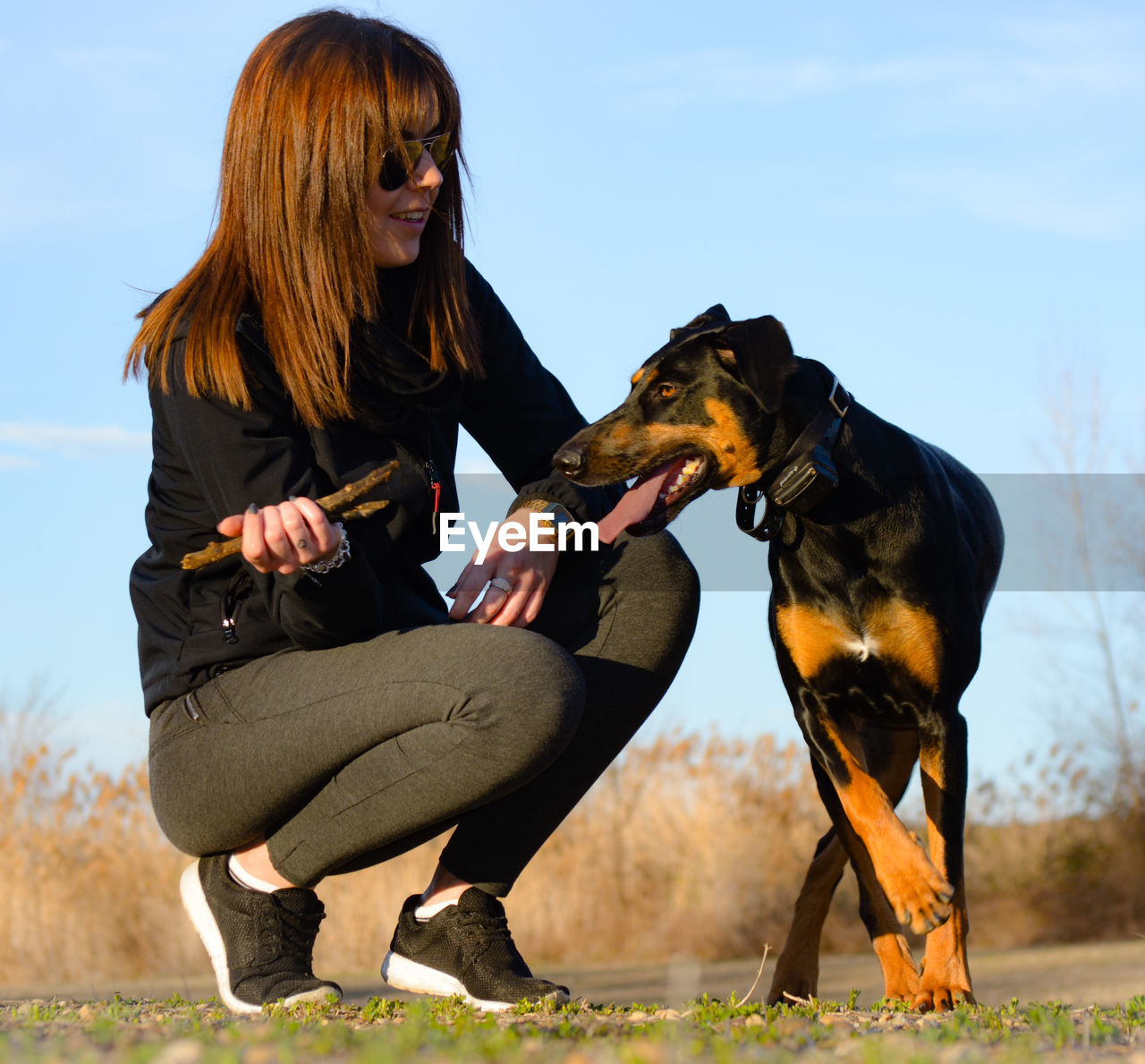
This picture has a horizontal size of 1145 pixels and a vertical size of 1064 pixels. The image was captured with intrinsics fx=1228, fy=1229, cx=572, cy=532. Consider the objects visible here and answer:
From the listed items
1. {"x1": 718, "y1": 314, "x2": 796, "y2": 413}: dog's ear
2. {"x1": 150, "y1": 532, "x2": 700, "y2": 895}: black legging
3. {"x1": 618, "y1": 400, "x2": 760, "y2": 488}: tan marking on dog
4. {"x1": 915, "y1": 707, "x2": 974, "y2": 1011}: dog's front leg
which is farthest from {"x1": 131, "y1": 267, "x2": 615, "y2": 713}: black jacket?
{"x1": 915, "y1": 707, "x2": 974, "y2": 1011}: dog's front leg

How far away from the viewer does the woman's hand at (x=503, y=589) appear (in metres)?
3.24

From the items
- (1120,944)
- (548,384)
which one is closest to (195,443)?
(548,384)

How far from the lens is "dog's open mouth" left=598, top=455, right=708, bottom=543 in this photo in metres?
3.51

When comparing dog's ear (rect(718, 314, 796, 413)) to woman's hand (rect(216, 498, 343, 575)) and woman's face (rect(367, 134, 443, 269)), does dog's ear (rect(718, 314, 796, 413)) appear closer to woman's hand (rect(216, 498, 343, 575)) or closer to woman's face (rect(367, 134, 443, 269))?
woman's face (rect(367, 134, 443, 269))

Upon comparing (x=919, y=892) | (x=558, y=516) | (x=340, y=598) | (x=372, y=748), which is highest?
(x=558, y=516)

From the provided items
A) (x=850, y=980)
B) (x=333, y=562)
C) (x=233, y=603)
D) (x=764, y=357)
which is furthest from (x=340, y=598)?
(x=850, y=980)

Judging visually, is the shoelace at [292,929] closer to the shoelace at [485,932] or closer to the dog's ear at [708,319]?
the shoelace at [485,932]

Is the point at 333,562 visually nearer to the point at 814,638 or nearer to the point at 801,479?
the point at 801,479

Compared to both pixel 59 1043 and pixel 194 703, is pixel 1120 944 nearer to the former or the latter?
pixel 194 703

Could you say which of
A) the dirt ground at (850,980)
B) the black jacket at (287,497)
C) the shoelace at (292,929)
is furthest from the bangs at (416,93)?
the dirt ground at (850,980)

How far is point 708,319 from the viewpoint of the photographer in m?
3.85

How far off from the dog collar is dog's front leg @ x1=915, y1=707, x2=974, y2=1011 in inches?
29.5

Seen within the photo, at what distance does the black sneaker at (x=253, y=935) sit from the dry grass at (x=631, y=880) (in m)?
5.93

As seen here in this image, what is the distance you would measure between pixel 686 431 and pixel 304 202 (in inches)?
50.1
